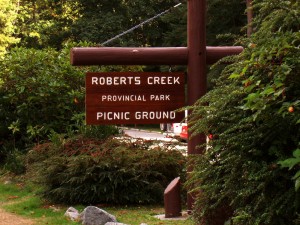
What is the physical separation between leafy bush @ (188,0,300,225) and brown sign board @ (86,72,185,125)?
407 centimetres

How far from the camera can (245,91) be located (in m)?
5.12

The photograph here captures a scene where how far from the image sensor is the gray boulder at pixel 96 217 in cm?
905

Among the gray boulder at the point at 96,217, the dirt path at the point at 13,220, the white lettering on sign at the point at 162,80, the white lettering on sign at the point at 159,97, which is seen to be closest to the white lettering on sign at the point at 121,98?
the white lettering on sign at the point at 159,97

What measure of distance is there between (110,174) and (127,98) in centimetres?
178

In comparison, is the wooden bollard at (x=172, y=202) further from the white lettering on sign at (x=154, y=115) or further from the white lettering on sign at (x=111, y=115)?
the white lettering on sign at (x=111, y=115)

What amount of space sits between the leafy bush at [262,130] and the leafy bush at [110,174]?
215 inches

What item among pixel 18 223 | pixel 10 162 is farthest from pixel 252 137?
pixel 10 162

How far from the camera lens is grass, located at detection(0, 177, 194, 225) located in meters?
9.78

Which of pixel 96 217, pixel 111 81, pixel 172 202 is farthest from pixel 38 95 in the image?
pixel 96 217

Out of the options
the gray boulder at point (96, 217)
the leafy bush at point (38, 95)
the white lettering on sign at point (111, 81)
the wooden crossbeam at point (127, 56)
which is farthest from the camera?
the leafy bush at point (38, 95)

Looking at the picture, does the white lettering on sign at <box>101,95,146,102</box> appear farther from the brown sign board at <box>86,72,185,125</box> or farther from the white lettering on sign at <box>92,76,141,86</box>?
the white lettering on sign at <box>92,76,141,86</box>

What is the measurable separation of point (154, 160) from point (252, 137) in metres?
6.45

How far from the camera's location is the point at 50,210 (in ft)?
35.9

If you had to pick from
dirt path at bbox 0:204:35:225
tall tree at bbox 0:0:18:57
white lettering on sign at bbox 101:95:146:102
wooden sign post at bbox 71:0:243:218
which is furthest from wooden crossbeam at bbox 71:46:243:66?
tall tree at bbox 0:0:18:57
